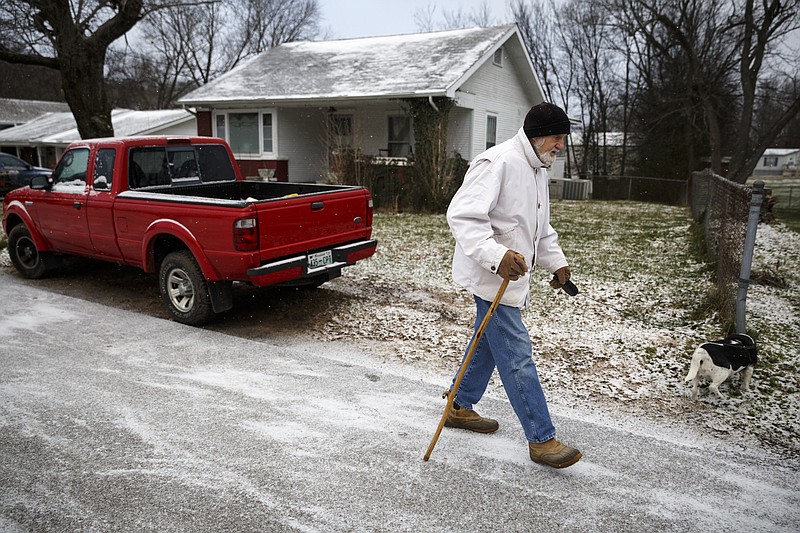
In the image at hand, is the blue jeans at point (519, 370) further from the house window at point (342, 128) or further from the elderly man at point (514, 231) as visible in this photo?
the house window at point (342, 128)

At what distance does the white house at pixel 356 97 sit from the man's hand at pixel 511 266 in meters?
15.8

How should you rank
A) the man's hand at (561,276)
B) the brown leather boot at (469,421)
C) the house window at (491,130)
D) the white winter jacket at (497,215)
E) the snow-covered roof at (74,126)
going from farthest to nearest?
1. the snow-covered roof at (74,126)
2. the house window at (491,130)
3. the brown leather boot at (469,421)
4. the man's hand at (561,276)
5. the white winter jacket at (497,215)

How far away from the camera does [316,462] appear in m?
3.46

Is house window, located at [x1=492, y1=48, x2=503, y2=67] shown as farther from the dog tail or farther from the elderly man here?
the elderly man

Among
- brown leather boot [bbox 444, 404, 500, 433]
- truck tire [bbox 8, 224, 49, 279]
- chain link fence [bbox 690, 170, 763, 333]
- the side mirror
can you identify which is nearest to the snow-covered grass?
chain link fence [bbox 690, 170, 763, 333]

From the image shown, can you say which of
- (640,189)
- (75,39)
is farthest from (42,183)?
(640,189)

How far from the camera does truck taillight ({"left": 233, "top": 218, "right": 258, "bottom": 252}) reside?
5379mm

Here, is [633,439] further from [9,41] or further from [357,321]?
[9,41]

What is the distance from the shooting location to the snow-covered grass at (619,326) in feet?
14.2

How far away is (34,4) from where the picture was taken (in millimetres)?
15867

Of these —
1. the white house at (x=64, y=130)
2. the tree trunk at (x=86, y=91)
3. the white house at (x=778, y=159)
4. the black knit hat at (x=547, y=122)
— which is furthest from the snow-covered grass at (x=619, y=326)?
the white house at (x=778, y=159)

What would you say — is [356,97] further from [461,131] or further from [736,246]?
[736,246]

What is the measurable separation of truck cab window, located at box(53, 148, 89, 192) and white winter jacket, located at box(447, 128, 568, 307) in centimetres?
547

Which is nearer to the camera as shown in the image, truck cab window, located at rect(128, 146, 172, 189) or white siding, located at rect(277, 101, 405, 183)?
truck cab window, located at rect(128, 146, 172, 189)
